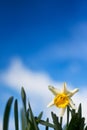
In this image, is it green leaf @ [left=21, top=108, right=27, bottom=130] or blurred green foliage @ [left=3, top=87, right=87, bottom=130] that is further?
green leaf @ [left=21, top=108, right=27, bottom=130]

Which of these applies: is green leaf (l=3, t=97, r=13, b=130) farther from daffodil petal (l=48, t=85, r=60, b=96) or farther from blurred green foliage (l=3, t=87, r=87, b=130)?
daffodil petal (l=48, t=85, r=60, b=96)

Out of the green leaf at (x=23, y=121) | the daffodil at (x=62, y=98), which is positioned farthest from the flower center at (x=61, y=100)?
the green leaf at (x=23, y=121)

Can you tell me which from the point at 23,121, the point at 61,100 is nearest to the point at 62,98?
the point at 61,100

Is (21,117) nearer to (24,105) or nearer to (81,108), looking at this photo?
(24,105)

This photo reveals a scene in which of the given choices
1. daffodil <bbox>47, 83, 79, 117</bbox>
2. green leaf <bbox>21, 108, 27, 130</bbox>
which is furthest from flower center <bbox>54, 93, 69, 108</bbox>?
green leaf <bbox>21, 108, 27, 130</bbox>

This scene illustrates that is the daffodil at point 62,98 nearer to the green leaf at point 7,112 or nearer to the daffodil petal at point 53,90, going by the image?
the daffodil petal at point 53,90

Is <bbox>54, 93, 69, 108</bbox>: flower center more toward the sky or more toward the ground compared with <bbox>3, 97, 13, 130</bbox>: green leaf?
more toward the ground

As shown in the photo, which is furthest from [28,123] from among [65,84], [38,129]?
[65,84]
